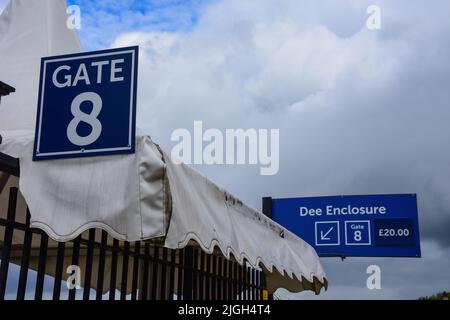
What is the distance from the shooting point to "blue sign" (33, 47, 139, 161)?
3.34 metres

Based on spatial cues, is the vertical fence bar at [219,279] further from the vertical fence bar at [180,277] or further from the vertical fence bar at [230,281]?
the vertical fence bar at [180,277]

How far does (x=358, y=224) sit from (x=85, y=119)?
8458 millimetres

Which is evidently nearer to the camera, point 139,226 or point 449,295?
point 139,226

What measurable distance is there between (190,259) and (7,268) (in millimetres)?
2685

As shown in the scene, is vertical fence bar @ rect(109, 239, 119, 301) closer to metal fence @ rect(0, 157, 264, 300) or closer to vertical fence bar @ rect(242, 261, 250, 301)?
metal fence @ rect(0, 157, 264, 300)

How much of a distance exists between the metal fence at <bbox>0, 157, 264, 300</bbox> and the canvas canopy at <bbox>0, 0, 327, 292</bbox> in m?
0.25

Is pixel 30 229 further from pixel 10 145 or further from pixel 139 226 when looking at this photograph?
pixel 139 226

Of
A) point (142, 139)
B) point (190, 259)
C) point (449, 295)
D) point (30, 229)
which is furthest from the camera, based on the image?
point (449, 295)

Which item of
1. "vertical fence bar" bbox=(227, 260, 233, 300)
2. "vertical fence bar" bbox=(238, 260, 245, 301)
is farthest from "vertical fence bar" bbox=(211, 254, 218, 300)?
"vertical fence bar" bbox=(238, 260, 245, 301)

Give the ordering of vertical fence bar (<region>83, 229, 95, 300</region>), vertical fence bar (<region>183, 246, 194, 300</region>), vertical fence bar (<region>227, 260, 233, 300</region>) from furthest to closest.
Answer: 1. vertical fence bar (<region>227, 260, 233, 300</region>)
2. vertical fence bar (<region>183, 246, 194, 300</region>)
3. vertical fence bar (<region>83, 229, 95, 300</region>)

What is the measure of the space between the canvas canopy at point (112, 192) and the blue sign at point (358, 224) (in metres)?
6.05

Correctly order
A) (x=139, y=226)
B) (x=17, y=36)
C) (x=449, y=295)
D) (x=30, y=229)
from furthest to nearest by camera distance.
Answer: (x=449, y=295) < (x=17, y=36) < (x=30, y=229) < (x=139, y=226)
